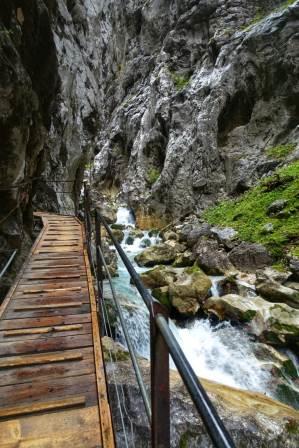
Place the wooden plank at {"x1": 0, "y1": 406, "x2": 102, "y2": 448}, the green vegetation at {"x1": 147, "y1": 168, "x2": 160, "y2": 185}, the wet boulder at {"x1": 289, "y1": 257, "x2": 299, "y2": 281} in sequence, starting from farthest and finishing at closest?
the green vegetation at {"x1": 147, "y1": 168, "x2": 160, "y2": 185} < the wet boulder at {"x1": 289, "y1": 257, "x2": 299, "y2": 281} < the wooden plank at {"x1": 0, "y1": 406, "x2": 102, "y2": 448}

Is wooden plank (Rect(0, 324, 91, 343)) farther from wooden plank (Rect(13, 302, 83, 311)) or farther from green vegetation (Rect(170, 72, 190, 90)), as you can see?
green vegetation (Rect(170, 72, 190, 90))

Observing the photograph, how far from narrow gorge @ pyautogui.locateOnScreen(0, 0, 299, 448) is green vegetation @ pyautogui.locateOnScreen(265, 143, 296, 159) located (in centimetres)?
10

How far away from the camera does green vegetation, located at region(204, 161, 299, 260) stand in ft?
39.0

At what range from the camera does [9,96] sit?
5.07m

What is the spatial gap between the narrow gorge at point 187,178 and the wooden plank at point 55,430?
0.61m

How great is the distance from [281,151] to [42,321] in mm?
19173

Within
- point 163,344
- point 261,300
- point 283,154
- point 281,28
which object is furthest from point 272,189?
point 163,344

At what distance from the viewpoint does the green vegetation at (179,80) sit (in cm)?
2819

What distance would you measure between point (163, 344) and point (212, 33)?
32.6 meters

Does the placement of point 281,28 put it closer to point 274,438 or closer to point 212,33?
point 212,33

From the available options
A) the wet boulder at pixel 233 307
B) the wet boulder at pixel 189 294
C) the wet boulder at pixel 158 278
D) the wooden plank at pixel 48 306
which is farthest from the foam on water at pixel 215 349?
the wooden plank at pixel 48 306


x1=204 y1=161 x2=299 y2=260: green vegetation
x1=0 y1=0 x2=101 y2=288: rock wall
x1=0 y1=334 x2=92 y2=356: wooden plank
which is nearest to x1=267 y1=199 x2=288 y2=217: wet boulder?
x1=204 y1=161 x2=299 y2=260: green vegetation

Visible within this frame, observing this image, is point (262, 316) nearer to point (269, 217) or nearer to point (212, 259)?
point (212, 259)

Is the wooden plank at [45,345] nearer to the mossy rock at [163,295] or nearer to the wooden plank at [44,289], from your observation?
the wooden plank at [44,289]
